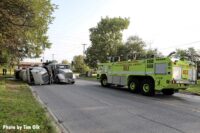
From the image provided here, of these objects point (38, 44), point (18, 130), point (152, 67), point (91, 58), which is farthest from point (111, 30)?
point (18, 130)

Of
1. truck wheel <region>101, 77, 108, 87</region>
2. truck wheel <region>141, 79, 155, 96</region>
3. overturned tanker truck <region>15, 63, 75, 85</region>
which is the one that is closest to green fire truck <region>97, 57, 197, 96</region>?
truck wheel <region>141, 79, 155, 96</region>


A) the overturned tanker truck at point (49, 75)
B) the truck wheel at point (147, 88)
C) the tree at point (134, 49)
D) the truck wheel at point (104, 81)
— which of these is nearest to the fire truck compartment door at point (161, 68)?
the truck wheel at point (147, 88)

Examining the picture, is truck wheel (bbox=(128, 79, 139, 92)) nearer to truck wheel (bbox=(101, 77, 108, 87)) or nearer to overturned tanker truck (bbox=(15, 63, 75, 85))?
truck wheel (bbox=(101, 77, 108, 87))

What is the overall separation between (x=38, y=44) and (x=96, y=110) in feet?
76.9

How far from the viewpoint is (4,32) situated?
14594mm

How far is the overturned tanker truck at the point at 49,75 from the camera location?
87.7ft

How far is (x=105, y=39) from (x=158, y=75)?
44.4m

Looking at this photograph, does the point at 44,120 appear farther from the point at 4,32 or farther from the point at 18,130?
the point at 4,32

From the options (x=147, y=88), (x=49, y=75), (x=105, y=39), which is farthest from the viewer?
(x=105, y=39)

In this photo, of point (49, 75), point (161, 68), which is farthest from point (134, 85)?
point (49, 75)

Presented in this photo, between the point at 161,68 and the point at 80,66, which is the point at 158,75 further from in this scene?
the point at 80,66

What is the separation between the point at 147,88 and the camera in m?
18.1

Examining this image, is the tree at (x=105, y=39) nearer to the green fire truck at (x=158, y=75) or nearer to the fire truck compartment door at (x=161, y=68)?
the green fire truck at (x=158, y=75)

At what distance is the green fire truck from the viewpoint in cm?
1636
